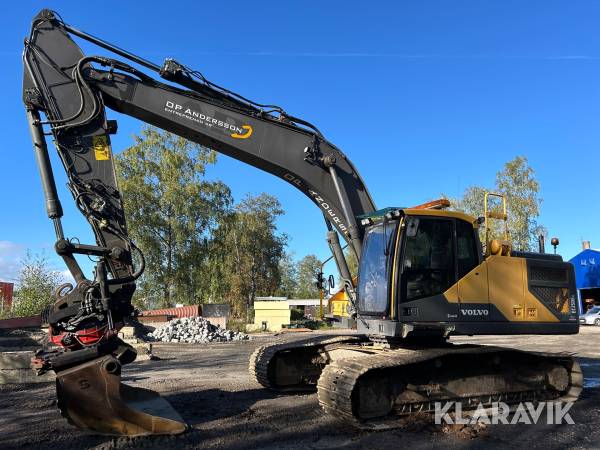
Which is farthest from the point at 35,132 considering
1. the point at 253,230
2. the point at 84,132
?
the point at 253,230

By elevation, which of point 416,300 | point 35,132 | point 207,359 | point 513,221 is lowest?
point 207,359

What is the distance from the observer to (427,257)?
278 inches

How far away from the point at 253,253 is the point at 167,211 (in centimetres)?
1302

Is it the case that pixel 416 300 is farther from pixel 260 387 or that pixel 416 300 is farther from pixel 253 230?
pixel 253 230

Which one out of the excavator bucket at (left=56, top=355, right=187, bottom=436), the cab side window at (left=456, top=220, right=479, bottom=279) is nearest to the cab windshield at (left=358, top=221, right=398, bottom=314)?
the cab side window at (left=456, top=220, right=479, bottom=279)

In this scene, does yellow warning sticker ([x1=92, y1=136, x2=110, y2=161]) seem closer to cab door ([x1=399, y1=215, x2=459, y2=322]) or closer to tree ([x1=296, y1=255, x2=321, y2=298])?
cab door ([x1=399, y1=215, x2=459, y2=322])

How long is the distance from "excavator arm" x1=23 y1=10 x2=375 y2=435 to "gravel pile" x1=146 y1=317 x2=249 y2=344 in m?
14.3

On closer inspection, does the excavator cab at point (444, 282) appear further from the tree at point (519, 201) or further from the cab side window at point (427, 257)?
the tree at point (519, 201)

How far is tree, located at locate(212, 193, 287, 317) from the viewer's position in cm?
4791

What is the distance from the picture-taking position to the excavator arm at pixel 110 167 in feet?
18.4

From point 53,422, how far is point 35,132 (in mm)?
3700

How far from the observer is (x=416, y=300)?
687 centimetres

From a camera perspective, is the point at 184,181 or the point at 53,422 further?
the point at 184,181

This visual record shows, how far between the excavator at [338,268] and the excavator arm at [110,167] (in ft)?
0.05
